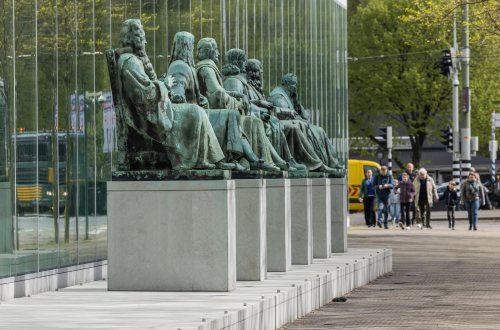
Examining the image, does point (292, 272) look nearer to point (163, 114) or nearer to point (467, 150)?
point (163, 114)

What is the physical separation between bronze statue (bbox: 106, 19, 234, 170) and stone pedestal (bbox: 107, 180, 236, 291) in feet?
1.07

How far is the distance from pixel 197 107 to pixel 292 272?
11.9 feet

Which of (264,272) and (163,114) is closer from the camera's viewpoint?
(163,114)

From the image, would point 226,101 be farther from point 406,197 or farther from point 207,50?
point 406,197

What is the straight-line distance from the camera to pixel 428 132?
7594 cm

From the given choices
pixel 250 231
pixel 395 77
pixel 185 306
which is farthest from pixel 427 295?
pixel 395 77

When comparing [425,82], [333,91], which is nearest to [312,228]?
[333,91]

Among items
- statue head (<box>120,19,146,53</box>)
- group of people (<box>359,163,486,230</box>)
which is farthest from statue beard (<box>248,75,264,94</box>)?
group of people (<box>359,163,486,230</box>)

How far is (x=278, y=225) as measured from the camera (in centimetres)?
1853

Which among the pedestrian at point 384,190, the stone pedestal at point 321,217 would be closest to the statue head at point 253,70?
the stone pedestal at point 321,217

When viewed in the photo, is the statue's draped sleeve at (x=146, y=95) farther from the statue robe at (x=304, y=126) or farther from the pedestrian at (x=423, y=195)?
the pedestrian at (x=423, y=195)

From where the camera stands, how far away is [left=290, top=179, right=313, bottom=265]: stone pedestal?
20.2m

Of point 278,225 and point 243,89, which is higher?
point 243,89

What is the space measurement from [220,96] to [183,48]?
4.62 ft
